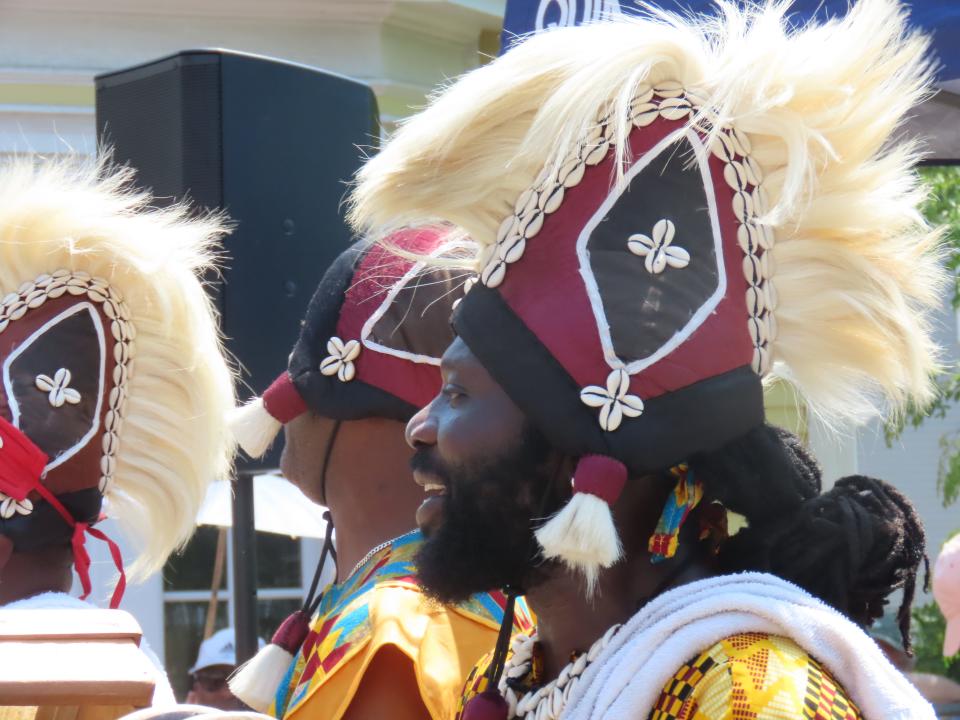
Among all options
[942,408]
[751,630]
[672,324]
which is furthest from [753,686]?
[942,408]

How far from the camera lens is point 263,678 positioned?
320 centimetres

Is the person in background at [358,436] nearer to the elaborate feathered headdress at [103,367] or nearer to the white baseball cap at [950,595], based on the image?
the elaborate feathered headdress at [103,367]

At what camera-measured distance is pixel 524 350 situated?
2.20 metres

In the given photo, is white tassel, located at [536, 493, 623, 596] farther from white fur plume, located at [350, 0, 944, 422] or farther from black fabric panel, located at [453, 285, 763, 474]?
white fur plume, located at [350, 0, 944, 422]

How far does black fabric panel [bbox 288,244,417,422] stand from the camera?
10.5 feet

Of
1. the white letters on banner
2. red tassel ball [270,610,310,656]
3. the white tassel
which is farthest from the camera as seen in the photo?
the white letters on banner

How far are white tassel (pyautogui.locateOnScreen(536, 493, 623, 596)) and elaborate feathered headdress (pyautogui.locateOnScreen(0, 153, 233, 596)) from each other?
1837mm

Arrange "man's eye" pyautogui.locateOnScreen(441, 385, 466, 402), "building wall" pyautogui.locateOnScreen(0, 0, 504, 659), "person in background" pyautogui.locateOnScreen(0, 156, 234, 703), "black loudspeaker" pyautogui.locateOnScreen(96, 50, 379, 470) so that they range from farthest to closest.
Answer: "building wall" pyautogui.locateOnScreen(0, 0, 504, 659), "black loudspeaker" pyautogui.locateOnScreen(96, 50, 379, 470), "person in background" pyautogui.locateOnScreen(0, 156, 234, 703), "man's eye" pyautogui.locateOnScreen(441, 385, 466, 402)

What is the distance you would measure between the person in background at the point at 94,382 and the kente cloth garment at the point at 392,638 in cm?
80

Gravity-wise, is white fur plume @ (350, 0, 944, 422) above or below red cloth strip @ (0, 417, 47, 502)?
above

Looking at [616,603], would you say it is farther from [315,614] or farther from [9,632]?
[315,614]

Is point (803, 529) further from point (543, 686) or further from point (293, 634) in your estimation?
point (293, 634)

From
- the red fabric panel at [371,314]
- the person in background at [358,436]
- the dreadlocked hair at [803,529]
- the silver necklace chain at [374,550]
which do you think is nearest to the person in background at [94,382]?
the person in background at [358,436]

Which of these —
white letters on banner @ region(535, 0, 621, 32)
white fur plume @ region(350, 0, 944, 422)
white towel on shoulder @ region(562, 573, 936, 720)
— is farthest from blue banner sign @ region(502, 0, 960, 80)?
white towel on shoulder @ region(562, 573, 936, 720)
